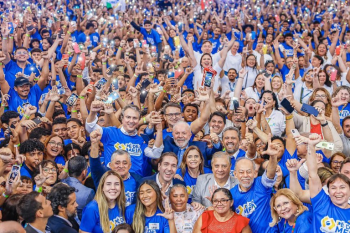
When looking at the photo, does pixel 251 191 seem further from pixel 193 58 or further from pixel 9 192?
pixel 193 58

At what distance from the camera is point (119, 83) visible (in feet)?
24.7

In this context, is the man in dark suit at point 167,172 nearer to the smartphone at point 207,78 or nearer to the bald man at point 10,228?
the smartphone at point 207,78

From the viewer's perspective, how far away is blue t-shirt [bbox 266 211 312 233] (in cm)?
360

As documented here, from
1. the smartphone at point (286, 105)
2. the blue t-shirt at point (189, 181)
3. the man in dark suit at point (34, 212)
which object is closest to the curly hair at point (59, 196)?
the man in dark suit at point (34, 212)

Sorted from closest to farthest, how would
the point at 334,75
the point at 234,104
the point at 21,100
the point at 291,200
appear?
the point at 291,200
the point at 234,104
the point at 21,100
the point at 334,75

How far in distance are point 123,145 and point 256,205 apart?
5.57ft

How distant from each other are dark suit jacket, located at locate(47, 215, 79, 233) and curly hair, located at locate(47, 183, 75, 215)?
0.08 meters

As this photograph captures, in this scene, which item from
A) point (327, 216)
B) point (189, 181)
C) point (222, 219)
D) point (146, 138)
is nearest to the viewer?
point (327, 216)

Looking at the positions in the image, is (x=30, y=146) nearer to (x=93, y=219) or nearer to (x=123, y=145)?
(x=123, y=145)

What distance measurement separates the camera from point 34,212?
3404 millimetres

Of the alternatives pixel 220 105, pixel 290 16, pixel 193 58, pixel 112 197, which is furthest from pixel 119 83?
pixel 290 16

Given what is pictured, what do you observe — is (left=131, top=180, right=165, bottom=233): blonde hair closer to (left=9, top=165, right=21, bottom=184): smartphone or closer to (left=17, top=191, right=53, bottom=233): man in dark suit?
(left=17, top=191, right=53, bottom=233): man in dark suit

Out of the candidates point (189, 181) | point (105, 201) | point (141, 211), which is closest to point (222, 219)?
point (141, 211)

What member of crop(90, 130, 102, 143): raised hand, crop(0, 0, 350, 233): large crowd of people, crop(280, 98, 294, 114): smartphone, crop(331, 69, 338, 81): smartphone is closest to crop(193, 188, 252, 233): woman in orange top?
crop(0, 0, 350, 233): large crowd of people
